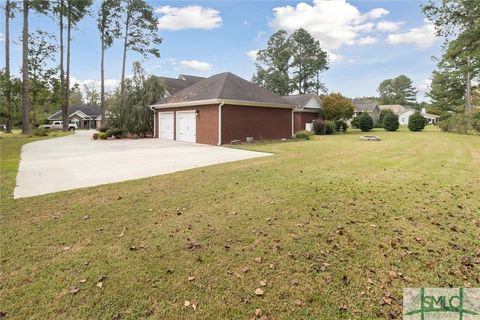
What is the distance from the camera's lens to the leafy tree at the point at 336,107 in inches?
1115

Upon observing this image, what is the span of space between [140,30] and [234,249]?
3362 cm

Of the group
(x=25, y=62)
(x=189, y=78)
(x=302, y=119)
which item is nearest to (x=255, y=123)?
(x=302, y=119)

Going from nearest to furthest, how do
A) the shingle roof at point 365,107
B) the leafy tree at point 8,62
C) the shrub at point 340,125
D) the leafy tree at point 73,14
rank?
the leafy tree at point 8,62, the leafy tree at point 73,14, the shrub at point 340,125, the shingle roof at point 365,107

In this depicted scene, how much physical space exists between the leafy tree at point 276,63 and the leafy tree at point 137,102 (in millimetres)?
27184

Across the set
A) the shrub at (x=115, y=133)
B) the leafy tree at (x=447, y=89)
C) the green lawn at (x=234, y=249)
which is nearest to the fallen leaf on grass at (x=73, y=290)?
the green lawn at (x=234, y=249)

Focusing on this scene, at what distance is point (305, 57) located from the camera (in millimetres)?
46656

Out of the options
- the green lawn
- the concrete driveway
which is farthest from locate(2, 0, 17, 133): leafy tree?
the green lawn

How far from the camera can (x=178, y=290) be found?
2.75m

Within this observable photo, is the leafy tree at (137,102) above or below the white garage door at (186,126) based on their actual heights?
above

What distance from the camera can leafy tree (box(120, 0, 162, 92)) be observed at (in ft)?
99.4

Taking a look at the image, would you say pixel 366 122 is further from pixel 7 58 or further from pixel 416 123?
pixel 7 58

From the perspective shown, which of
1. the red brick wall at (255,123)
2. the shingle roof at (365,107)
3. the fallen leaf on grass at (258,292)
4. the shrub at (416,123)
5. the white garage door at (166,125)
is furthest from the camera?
the shingle roof at (365,107)

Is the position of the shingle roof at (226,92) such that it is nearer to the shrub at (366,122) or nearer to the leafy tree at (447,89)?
the shrub at (366,122)

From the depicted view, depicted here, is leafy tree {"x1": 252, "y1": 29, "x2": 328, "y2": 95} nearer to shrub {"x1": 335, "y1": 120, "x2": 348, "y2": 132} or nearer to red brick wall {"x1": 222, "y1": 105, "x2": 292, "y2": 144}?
shrub {"x1": 335, "y1": 120, "x2": 348, "y2": 132}
